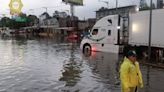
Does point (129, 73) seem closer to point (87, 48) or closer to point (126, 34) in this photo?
point (126, 34)

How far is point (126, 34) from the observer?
32.0 meters

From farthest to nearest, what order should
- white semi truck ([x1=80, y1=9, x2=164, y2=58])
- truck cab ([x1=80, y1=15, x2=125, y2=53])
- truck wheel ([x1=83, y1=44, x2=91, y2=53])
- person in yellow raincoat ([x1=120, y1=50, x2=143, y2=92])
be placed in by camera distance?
truck wheel ([x1=83, y1=44, x2=91, y2=53]), truck cab ([x1=80, y1=15, x2=125, y2=53]), white semi truck ([x1=80, y1=9, x2=164, y2=58]), person in yellow raincoat ([x1=120, y1=50, x2=143, y2=92])

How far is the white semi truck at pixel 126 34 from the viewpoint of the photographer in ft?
89.1

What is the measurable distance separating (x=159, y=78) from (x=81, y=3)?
75.6m

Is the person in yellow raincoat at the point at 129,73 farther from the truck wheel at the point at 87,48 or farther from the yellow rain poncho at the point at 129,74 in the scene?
the truck wheel at the point at 87,48

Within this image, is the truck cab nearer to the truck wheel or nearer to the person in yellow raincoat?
the truck wheel

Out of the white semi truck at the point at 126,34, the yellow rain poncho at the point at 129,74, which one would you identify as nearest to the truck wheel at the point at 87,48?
the white semi truck at the point at 126,34

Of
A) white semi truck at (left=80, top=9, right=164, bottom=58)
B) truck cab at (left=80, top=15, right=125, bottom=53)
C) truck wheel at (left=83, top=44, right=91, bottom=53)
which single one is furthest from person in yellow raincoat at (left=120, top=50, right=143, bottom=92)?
truck wheel at (left=83, top=44, right=91, bottom=53)

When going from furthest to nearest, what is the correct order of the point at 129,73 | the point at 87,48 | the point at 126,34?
1. the point at 87,48
2. the point at 126,34
3. the point at 129,73

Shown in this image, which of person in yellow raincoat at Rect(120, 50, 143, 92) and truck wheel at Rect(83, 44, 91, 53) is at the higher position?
person in yellow raincoat at Rect(120, 50, 143, 92)

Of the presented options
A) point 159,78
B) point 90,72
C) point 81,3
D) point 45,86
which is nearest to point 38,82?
point 45,86

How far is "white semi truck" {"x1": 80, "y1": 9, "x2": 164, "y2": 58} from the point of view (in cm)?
2717

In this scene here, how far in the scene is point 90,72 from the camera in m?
19.8

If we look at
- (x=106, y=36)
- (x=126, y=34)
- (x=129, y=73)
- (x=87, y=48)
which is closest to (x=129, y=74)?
(x=129, y=73)
